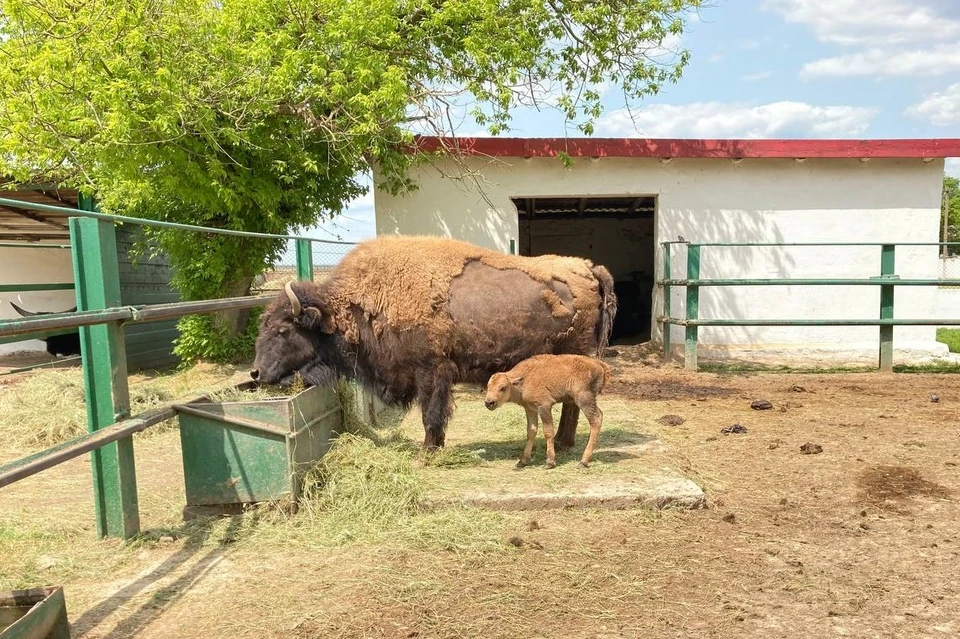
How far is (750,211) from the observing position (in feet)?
39.5

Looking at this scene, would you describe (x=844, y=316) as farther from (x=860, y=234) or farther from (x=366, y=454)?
(x=366, y=454)

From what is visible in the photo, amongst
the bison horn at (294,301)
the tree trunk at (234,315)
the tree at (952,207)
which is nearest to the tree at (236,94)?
the tree trunk at (234,315)

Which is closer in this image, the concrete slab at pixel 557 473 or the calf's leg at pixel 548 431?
the concrete slab at pixel 557 473

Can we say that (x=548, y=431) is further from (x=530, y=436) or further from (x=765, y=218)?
(x=765, y=218)

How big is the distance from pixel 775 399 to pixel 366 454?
590 cm

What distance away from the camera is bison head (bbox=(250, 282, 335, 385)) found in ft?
18.4

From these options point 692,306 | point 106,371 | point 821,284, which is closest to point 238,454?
point 106,371

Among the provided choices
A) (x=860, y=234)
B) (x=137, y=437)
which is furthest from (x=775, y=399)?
(x=137, y=437)

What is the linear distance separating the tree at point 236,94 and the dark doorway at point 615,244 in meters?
7.44

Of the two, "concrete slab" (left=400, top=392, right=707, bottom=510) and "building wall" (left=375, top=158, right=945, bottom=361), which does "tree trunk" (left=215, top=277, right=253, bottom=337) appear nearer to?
"building wall" (left=375, top=158, right=945, bottom=361)

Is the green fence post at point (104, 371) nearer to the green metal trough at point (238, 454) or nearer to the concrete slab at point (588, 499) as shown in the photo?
the green metal trough at point (238, 454)

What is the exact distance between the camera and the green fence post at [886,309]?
10.7 metres

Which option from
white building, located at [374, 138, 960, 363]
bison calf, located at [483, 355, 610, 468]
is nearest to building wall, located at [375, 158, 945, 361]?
white building, located at [374, 138, 960, 363]

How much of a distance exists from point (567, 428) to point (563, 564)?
2.24 meters
